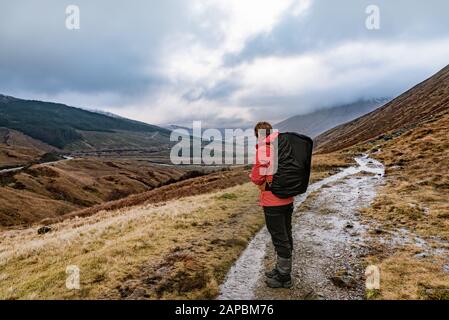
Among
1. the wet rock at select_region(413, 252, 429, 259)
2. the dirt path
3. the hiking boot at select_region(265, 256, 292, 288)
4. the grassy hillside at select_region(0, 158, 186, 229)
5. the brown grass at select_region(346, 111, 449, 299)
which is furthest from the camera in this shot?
the grassy hillside at select_region(0, 158, 186, 229)

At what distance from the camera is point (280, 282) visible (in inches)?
388

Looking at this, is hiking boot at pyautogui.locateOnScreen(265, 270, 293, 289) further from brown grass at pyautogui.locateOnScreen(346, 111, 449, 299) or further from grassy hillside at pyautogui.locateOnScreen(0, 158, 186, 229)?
grassy hillside at pyautogui.locateOnScreen(0, 158, 186, 229)

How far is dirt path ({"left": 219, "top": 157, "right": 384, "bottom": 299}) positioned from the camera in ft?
31.8

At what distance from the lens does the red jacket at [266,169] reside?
9.38 meters

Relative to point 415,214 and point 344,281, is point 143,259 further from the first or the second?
point 415,214

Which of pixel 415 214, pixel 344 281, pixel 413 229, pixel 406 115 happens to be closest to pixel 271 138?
pixel 344 281

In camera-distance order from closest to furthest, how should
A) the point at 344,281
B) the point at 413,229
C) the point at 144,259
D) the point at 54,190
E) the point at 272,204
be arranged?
the point at 272,204 → the point at 344,281 → the point at 144,259 → the point at 413,229 → the point at 54,190

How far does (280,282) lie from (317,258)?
311 cm

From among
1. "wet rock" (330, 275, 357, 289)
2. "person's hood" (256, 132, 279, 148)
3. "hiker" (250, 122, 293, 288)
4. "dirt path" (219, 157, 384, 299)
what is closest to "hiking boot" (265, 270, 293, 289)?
"hiker" (250, 122, 293, 288)

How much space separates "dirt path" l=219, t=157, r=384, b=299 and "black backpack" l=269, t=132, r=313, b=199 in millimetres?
2720

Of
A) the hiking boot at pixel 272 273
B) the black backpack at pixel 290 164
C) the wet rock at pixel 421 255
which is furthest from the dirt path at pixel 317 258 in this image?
the black backpack at pixel 290 164

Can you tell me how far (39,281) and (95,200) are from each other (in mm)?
85557

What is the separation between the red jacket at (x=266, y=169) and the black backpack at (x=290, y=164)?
178mm

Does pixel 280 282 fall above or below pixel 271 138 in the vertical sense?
below
